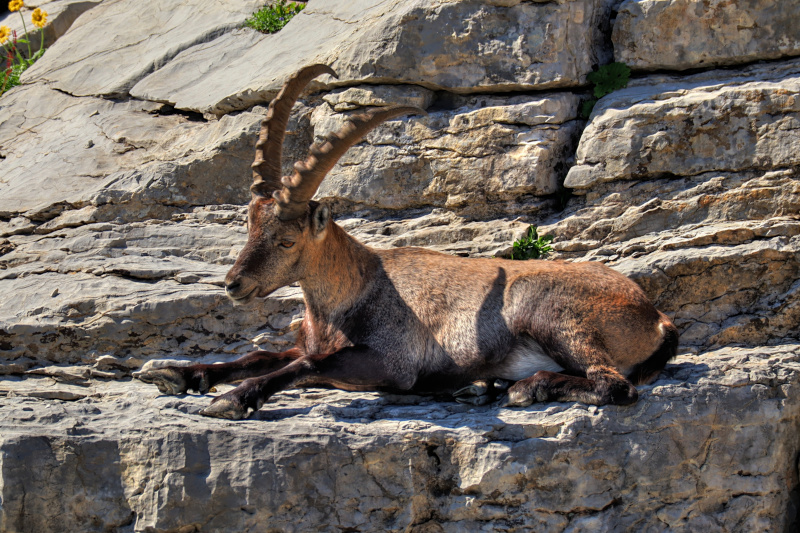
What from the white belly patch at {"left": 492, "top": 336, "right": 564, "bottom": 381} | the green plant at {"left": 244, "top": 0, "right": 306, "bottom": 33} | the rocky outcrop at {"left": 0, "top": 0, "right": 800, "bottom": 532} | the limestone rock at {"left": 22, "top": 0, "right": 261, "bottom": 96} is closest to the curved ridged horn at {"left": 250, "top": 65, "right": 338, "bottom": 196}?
the rocky outcrop at {"left": 0, "top": 0, "right": 800, "bottom": 532}

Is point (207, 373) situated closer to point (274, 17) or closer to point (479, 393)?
point (479, 393)

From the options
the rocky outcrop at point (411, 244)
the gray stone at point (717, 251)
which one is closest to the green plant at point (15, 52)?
the rocky outcrop at point (411, 244)

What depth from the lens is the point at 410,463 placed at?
14.1 ft

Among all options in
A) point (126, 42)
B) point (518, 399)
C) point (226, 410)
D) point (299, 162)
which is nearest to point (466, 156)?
point (299, 162)

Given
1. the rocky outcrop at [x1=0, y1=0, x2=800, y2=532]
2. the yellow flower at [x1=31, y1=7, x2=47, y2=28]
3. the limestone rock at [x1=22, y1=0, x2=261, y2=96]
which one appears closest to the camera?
the rocky outcrop at [x1=0, y1=0, x2=800, y2=532]

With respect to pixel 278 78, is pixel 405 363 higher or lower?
lower

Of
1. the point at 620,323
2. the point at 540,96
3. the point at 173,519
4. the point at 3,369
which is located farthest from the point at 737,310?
the point at 3,369

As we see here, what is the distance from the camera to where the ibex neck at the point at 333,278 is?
5.31 m

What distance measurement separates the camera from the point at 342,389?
5.36 meters

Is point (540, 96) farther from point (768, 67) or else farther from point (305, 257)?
point (305, 257)

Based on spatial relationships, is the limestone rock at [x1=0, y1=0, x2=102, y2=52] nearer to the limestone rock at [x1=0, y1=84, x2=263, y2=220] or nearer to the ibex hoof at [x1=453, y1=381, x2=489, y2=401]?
the limestone rock at [x1=0, y1=84, x2=263, y2=220]

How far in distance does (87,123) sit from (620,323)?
648 centimetres

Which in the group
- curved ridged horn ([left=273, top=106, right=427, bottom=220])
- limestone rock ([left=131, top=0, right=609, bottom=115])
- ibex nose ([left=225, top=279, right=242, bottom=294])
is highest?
limestone rock ([left=131, top=0, right=609, bottom=115])

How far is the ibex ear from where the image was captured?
16.9ft
